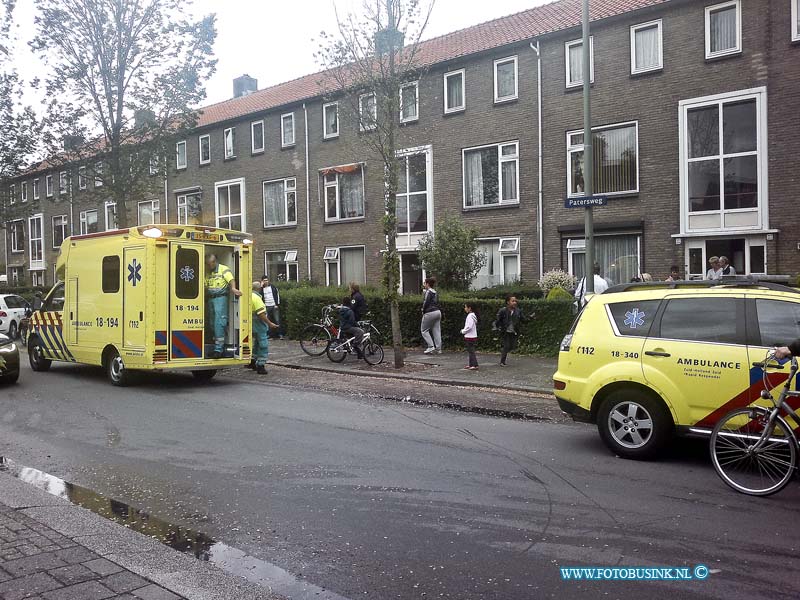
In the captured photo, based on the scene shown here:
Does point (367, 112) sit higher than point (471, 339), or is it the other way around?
point (367, 112)

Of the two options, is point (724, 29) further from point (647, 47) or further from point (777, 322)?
point (777, 322)

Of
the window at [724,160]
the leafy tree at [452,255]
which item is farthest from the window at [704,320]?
the leafy tree at [452,255]

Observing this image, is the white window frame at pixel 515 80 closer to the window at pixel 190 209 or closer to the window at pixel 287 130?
the window at pixel 287 130

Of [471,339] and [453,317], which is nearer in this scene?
[471,339]

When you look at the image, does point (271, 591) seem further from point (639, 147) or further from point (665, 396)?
point (639, 147)

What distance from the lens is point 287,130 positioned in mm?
29344

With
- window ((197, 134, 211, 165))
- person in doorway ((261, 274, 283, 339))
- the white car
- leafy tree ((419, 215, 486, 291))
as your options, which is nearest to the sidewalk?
person in doorway ((261, 274, 283, 339))

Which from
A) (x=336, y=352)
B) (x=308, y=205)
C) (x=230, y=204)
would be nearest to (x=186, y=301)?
(x=336, y=352)

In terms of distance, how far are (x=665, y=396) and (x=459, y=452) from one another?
6.80ft

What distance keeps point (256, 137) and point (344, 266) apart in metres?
7.84

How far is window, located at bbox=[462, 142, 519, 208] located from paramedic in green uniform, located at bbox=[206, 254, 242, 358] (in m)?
12.4

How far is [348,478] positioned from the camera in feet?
20.0

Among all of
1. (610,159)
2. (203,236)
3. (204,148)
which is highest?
(204,148)

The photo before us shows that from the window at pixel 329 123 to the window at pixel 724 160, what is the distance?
1343cm
